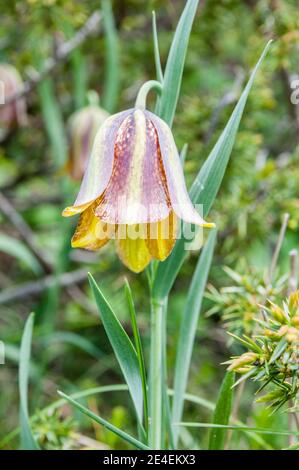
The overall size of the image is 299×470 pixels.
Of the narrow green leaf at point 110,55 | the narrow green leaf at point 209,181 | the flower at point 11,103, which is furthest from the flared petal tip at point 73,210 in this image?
the flower at point 11,103

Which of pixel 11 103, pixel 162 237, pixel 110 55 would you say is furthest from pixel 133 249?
pixel 11 103

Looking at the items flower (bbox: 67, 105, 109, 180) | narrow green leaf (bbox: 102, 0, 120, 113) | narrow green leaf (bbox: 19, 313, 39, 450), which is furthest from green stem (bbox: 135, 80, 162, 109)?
flower (bbox: 67, 105, 109, 180)

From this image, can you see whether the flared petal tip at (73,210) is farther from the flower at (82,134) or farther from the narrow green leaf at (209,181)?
the flower at (82,134)

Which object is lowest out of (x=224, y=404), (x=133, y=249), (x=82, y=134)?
(x=224, y=404)

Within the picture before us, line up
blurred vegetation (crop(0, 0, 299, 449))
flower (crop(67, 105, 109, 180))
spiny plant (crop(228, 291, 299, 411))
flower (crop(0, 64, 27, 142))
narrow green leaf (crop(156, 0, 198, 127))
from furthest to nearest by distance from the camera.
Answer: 1. flower (crop(0, 64, 27, 142))
2. flower (crop(67, 105, 109, 180))
3. blurred vegetation (crop(0, 0, 299, 449))
4. narrow green leaf (crop(156, 0, 198, 127))
5. spiny plant (crop(228, 291, 299, 411))

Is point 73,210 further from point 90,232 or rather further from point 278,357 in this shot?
point 278,357

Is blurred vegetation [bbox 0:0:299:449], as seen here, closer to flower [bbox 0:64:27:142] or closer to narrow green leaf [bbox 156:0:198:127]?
flower [bbox 0:64:27:142]
